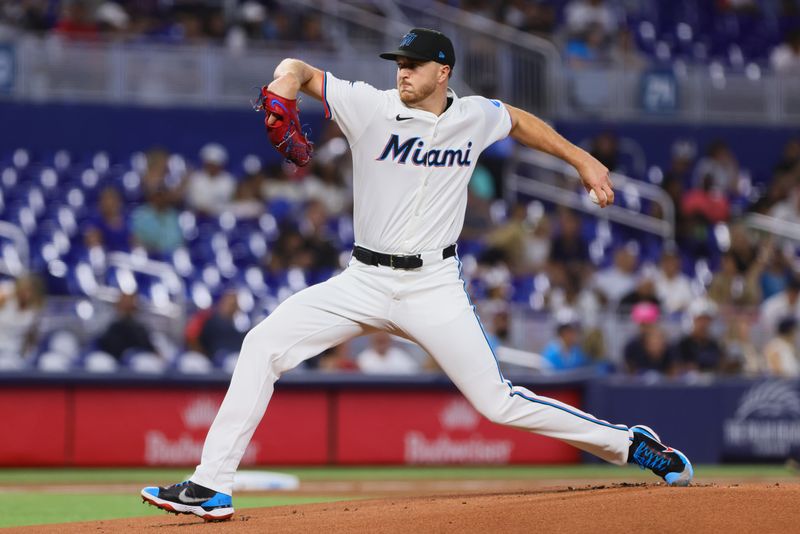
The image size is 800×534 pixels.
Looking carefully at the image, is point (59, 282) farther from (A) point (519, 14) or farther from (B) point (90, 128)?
(A) point (519, 14)

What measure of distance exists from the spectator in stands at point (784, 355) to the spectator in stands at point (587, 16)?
7859 millimetres

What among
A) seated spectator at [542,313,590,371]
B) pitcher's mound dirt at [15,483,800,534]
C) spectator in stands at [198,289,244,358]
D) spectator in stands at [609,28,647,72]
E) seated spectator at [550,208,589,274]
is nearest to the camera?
pitcher's mound dirt at [15,483,800,534]

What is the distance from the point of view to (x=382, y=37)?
18922 mm

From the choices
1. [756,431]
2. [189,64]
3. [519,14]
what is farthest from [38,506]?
[519,14]

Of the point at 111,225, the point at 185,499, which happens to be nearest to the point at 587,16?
the point at 111,225

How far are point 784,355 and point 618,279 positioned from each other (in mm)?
2413

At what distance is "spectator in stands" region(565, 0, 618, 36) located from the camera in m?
20.9

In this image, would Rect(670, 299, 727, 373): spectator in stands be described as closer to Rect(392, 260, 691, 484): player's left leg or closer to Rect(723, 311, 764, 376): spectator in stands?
Rect(723, 311, 764, 376): spectator in stands

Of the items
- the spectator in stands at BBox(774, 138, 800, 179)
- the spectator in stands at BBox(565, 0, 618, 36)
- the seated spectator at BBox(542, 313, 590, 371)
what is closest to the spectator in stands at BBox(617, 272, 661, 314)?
the seated spectator at BBox(542, 313, 590, 371)

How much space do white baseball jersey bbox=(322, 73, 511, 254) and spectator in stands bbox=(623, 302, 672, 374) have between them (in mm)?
7683

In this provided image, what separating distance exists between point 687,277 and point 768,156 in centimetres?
480

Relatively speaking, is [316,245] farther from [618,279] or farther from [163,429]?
[618,279]

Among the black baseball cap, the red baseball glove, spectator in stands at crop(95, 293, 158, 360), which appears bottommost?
spectator in stands at crop(95, 293, 158, 360)

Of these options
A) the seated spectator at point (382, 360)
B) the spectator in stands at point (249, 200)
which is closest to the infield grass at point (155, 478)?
the seated spectator at point (382, 360)
